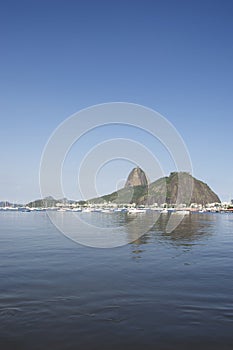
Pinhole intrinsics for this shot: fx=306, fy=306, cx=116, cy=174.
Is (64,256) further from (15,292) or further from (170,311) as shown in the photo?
(170,311)

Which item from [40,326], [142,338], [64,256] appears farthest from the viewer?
[64,256]

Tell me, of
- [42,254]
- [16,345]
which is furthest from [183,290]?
[42,254]

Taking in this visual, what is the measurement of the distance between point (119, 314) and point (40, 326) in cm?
232

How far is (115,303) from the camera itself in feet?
33.4

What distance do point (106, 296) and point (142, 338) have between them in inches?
144

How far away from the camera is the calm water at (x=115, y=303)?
7469 millimetres

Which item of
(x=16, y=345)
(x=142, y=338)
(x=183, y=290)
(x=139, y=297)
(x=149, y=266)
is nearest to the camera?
(x=16, y=345)

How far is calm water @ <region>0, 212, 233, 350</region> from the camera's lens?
7469 mm

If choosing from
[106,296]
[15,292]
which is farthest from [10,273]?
[106,296]

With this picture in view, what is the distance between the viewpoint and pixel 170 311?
9.50 m

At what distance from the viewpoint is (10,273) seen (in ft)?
48.3

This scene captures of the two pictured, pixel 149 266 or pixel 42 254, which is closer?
pixel 149 266

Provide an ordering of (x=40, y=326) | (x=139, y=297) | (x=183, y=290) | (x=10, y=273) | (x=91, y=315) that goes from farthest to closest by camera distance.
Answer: (x=10, y=273), (x=183, y=290), (x=139, y=297), (x=91, y=315), (x=40, y=326)

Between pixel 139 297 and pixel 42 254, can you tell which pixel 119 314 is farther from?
pixel 42 254
